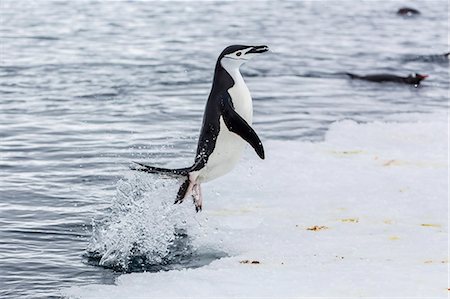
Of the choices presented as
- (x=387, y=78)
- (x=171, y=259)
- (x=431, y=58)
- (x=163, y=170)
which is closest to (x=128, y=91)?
(x=387, y=78)

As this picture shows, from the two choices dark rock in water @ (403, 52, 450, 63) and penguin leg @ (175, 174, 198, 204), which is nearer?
penguin leg @ (175, 174, 198, 204)

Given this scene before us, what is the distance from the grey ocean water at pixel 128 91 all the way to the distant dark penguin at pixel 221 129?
2.77ft

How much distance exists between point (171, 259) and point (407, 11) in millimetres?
26149

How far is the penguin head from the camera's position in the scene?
22.8ft

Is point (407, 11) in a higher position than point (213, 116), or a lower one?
lower

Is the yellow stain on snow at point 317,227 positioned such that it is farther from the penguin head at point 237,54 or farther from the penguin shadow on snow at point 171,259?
→ the penguin head at point 237,54

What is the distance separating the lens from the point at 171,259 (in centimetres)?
690

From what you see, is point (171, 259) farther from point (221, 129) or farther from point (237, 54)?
point (237, 54)

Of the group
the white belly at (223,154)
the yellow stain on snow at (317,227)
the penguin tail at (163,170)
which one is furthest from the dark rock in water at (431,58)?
the penguin tail at (163,170)

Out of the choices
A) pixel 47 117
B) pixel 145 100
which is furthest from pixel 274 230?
pixel 145 100

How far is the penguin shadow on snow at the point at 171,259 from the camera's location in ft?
22.0

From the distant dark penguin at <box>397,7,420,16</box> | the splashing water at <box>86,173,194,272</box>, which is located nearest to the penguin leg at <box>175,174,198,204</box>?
the splashing water at <box>86,173,194,272</box>

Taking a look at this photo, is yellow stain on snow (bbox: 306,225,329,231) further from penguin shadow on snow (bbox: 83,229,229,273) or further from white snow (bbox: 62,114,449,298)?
penguin shadow on snow (bbox: 83,229,229,273)

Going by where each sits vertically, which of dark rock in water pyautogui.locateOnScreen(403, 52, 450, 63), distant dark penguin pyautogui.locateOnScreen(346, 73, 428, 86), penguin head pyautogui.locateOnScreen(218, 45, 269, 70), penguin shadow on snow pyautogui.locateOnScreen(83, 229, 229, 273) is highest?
penguin head pyautogui.locateOnScreen(218, 45, 269, 70)
